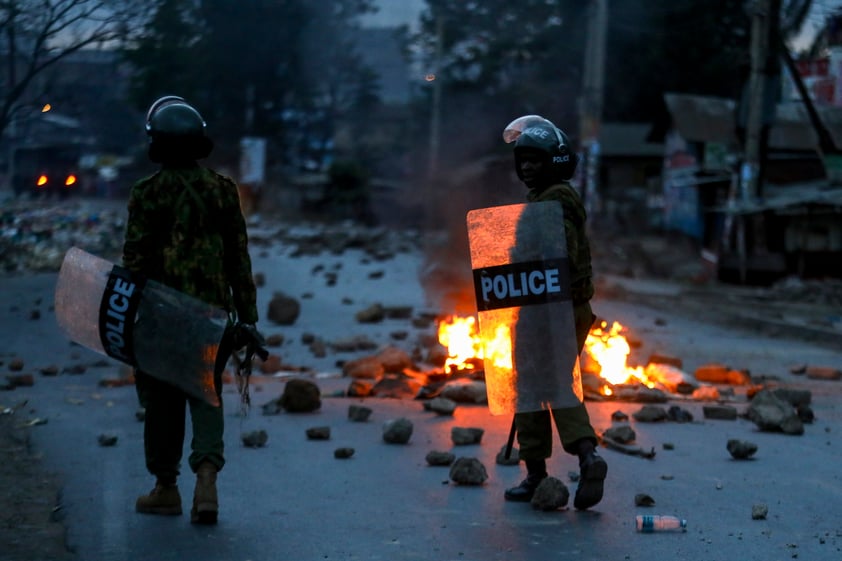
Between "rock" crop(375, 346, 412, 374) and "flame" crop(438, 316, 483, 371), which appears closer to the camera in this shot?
"flame" crop(438, 316, 483, 371)

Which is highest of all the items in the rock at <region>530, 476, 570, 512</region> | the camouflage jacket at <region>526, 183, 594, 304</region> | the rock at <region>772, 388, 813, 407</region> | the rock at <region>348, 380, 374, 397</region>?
the camouflage jacket at <region>526, 183, 594, 304</region>

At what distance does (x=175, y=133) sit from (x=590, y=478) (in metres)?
2.24

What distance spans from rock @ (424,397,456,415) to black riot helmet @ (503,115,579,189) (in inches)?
115

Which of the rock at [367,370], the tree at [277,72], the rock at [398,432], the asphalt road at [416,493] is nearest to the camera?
the asphalt road at [416,493]

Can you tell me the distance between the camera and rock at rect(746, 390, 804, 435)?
7.70m

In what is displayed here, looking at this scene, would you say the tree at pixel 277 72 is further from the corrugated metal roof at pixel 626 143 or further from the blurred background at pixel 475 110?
the corrugated metal roof at pixel 626 143

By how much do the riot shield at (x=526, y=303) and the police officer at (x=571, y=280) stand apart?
0.29 ft

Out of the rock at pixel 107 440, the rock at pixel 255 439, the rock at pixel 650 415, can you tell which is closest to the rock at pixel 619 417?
the rock at pixel 650 415

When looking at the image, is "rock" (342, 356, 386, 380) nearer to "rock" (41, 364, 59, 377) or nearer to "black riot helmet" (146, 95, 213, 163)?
"rock" (41, 364, 59, 377)

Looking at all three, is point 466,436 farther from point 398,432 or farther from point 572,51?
point 572,51

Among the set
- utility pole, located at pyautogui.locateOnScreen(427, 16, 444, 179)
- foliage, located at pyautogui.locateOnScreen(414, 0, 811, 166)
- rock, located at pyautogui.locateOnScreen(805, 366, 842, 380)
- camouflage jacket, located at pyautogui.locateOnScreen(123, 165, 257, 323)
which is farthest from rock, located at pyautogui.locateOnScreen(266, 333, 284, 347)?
utility pole, located at pyautogui.locateOnScreen(427, 16, 444, 179)

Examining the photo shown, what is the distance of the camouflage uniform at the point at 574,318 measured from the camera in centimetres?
540

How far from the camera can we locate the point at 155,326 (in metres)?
4.98

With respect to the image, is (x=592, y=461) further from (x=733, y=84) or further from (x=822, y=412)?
A: (x=733, y=84)
